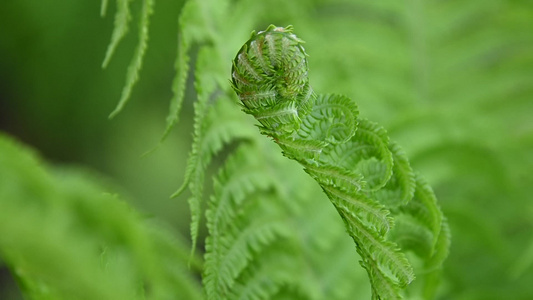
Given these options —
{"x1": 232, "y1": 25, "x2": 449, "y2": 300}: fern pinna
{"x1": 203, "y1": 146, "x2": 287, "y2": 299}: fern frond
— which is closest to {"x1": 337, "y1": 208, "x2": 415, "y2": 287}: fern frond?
{"x1": 232, "y1": 25, "x2": 449, "y2": 300}: fern pinna

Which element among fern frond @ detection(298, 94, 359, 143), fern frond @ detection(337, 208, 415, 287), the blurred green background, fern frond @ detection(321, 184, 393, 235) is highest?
the blurred green background

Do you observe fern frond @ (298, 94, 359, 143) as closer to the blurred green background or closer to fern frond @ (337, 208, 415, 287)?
fern frond @ (337, 208, 415, 287)

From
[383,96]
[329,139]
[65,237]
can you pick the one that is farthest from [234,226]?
[383,96]

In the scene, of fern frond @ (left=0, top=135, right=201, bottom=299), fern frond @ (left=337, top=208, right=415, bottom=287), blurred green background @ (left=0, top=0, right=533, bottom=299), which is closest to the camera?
fern frond @ (left=0, top=135, right=201, bottom=299)

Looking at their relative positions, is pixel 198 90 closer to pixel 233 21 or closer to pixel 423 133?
pixel 233 21

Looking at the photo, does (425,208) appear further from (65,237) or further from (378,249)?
(65,237)

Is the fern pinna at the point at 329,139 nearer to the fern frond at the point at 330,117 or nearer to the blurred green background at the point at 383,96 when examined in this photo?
the fern frond at the point at 330,117

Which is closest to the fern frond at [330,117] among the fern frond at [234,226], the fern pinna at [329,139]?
the fern pinna at [329,139]

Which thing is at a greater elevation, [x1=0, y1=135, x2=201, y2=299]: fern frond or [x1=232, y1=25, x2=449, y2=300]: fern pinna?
[x1=232, y1=25, x2=449, y2=300]: fern pinna
